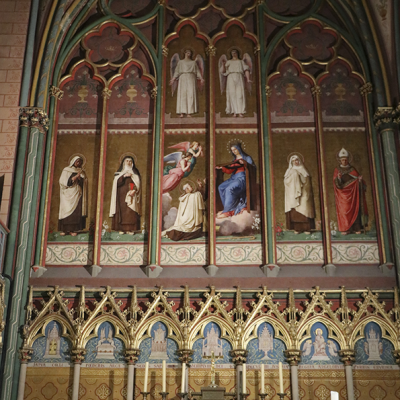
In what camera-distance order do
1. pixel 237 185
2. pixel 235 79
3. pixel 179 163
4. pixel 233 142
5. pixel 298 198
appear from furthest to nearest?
1. pixel 235 79
2. pixel 233 142
3. pixel 179 163
4. pixel 237 185
5. pixel 298 198

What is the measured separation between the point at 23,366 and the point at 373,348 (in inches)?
249

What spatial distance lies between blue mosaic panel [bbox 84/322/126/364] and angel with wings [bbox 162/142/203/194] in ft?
10.1

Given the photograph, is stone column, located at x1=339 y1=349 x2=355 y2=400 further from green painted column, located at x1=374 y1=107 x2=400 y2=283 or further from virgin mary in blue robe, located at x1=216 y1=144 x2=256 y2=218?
virgin mary in blue robe, located at x1=216 y1=144 x2=256 y2=218

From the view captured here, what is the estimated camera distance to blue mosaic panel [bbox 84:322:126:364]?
11.9 meters

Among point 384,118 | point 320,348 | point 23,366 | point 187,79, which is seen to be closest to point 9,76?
point 187,79

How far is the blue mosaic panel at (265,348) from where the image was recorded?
38.9 feet

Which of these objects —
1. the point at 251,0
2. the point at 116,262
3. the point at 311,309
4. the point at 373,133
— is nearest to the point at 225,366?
the point at 311,309

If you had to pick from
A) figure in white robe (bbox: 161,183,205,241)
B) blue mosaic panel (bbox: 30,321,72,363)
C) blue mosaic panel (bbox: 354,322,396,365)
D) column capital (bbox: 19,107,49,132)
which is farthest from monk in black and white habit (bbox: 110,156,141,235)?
blue mosaic panel (bbox: 354,322,396,365)

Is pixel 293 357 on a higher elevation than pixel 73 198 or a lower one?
lower

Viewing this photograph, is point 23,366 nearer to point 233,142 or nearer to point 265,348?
point 265,348

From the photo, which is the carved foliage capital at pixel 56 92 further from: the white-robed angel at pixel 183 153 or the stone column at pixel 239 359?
the stone column at pixel 239 359

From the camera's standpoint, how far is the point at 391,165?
13.1m

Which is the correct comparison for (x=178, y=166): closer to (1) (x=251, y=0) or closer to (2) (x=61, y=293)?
(2) (x=61, y=293)

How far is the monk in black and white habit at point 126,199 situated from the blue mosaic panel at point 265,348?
3214 mm
